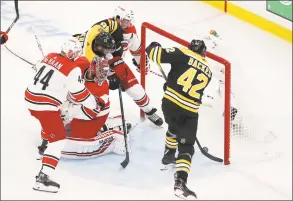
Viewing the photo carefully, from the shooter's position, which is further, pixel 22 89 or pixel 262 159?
pixel 22 89

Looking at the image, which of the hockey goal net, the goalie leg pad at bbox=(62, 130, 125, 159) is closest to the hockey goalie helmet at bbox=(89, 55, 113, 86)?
the goalie leg pad at bbox=(62, 130, 125, 159)

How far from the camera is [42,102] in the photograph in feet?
16.3

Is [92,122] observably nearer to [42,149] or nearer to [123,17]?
[42,149]

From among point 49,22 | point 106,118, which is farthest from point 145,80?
point 49,22

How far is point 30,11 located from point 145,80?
6.33 feet

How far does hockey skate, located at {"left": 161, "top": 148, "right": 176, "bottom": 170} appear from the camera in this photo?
213 inches

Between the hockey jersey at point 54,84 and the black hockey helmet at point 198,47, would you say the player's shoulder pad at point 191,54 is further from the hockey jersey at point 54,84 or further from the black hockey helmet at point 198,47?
the hockey jersey at point 54,84

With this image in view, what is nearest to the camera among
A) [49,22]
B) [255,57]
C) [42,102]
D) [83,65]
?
[42,102]

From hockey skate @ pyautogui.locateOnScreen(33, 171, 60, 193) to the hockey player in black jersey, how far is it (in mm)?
705

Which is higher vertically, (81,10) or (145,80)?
(81,10)

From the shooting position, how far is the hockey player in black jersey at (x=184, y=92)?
5023mm

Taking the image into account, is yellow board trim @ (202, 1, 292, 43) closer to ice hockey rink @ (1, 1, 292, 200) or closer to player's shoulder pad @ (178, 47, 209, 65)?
ice hockey rink @ (1, 1, 292, 200)

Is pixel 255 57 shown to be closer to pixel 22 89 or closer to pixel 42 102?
pixel 22 89

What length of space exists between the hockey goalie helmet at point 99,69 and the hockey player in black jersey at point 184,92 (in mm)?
285
